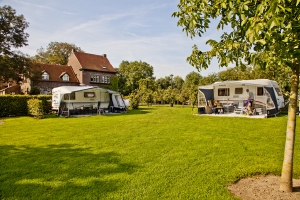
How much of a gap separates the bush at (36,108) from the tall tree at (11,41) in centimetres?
797

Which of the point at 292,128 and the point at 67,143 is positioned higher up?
the point at 292,128

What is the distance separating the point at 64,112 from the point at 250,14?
16.1 meters

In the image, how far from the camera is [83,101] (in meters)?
18.4

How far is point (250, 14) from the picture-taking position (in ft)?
9.27

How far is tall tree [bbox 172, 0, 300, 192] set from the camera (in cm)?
201

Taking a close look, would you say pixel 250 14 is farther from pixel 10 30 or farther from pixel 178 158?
pixel 10 30

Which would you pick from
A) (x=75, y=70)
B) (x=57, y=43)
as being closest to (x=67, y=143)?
(x=75, y=70)

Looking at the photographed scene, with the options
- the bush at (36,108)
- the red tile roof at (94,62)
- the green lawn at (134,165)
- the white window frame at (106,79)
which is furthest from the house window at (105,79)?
the green lawn at (134,165)

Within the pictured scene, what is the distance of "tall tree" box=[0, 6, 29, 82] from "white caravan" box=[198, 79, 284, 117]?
1969 centimetres

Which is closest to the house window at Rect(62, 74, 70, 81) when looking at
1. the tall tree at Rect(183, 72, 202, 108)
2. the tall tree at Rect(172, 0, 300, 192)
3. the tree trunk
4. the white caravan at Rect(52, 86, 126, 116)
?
the white caravan at Rect(52, 86, 126, 116)

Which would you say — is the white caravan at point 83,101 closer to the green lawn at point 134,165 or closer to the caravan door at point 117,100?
the caravan door at point 117,100

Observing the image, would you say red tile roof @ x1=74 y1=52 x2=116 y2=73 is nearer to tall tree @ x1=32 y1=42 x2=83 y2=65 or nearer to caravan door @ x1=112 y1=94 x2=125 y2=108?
tall tree @ x1=32 y1=42 x2=83 y2=65

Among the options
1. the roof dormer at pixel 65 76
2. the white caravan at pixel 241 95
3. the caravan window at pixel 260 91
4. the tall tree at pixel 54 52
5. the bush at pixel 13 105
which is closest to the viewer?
the white caravan at pixel 241 95

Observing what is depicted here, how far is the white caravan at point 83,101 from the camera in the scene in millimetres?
16578
